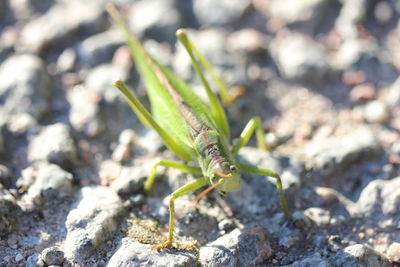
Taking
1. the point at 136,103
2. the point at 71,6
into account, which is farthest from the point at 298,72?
the point at 71,6

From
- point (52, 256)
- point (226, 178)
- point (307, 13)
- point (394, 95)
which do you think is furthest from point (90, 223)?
point (307, 13)

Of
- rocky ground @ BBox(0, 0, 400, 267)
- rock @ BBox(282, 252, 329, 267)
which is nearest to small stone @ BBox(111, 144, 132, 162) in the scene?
rocky ground @ BBox(0, 0, 400, 267)

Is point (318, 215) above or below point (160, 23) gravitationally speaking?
below

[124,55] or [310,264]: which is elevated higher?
[124,55]

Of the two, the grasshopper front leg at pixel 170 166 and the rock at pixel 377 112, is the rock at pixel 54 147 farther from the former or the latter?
the rock at pixel 377 112

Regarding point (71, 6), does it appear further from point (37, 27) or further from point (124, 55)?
point (124, 55)

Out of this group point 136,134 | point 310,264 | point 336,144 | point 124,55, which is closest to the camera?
point 310,264

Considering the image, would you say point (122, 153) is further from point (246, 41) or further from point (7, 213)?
point (246, 41)
